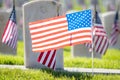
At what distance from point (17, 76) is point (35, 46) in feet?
3.14

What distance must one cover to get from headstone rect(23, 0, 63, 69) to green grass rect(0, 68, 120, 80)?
745mm

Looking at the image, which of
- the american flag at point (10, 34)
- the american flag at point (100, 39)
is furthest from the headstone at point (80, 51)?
the american flag at point (10, 34)

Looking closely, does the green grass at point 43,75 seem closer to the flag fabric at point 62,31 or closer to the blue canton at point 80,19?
the flag fabric at point 62,31

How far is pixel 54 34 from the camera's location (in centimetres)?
1158

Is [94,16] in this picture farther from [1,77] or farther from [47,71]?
[1,77]

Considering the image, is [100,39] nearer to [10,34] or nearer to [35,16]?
[10,34]

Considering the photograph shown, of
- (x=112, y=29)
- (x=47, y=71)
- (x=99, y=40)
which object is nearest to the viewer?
(x=47, y=71)

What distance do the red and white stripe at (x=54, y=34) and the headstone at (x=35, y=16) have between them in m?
0.94

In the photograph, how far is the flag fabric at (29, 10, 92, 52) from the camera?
37.8ft

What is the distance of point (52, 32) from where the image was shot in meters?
11.6

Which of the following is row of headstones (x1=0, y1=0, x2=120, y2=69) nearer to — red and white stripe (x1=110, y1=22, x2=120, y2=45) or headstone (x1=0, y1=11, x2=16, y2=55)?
headstone (x1=0, y1=11, x2=16, y2=55)

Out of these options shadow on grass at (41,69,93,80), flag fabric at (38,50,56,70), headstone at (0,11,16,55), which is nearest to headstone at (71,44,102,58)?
headstone at (0,11,16,55)

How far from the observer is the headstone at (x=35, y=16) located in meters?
12.5

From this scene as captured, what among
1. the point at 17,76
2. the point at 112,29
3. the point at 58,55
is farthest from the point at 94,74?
the point at 112,29
